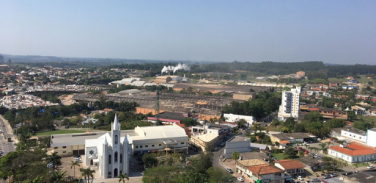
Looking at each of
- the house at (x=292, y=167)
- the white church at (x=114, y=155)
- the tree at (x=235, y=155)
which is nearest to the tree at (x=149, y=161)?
the white church at (x=114, y=155)

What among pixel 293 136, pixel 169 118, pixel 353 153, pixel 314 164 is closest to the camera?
pixel 314 164

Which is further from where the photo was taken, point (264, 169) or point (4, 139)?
point (4, 139)

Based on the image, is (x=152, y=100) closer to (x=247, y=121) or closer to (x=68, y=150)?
(x=247, y=121)

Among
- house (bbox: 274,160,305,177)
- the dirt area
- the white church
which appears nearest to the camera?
the white church

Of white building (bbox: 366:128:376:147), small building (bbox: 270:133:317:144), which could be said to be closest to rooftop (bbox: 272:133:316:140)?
small building (bbox: 270:133:317:144)

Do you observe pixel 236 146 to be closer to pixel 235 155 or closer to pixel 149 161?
pixel 235 155

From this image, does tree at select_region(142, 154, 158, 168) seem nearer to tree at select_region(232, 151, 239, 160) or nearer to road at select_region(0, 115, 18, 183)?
tree at select_region(232, 151, 239, 160)

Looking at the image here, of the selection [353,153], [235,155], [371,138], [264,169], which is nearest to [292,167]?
[264,169]
